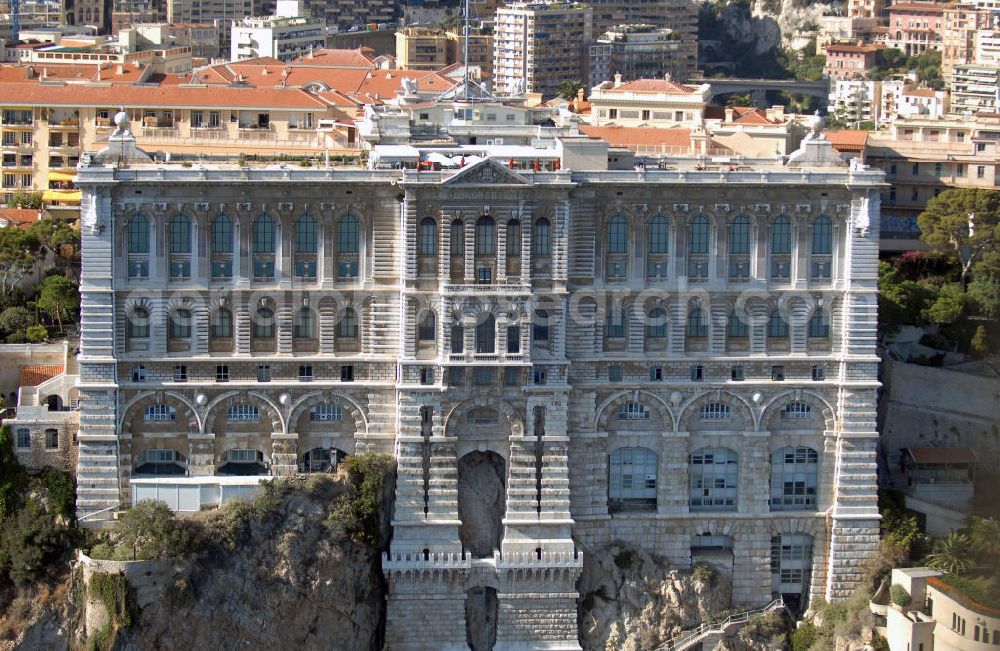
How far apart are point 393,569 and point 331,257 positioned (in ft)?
38.1

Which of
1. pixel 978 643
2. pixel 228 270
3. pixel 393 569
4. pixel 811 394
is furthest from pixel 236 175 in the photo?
pixel 978 643

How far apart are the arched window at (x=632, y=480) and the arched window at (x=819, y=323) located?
299 inches

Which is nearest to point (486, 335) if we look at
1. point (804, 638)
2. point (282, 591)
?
point (282, 591)

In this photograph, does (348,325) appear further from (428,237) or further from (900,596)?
(900,596)

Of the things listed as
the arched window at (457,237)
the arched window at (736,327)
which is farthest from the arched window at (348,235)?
the arched window at (736,327)

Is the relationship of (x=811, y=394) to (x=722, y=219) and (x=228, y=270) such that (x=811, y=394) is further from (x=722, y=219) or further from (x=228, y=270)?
(x=228, y=270)

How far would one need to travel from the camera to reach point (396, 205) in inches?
3349

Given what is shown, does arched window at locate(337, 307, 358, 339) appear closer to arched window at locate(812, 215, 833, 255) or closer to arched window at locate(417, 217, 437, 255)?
arched window at locate(417, 217, 437, 255)

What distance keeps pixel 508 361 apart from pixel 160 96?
129 ft

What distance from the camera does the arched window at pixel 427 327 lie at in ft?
280

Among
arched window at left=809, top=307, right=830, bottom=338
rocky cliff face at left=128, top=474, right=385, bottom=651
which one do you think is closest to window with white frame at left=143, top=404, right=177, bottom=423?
rocky cliff face at left=128, top=474, right=385, bottom=651

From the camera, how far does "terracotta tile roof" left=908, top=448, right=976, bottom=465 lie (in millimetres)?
91312

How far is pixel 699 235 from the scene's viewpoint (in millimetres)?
86375

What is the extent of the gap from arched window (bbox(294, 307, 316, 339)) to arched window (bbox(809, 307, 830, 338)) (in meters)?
18.5
